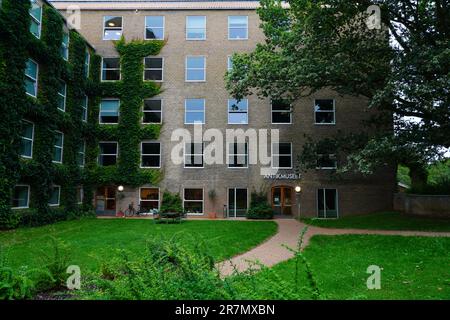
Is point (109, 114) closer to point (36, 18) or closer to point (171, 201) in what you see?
point (171, 201)

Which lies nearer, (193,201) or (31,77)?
(31,77)

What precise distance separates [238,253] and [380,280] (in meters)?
5.08

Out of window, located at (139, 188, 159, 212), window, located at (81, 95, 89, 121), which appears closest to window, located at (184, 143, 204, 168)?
window, located at (139, 188, 159, 212)

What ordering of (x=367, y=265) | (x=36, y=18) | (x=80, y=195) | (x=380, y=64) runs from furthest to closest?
(x=80, y=195) < (x=36, y=18) < (x=380, y=64) < (x=367, y=265)

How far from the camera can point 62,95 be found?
23.2 m

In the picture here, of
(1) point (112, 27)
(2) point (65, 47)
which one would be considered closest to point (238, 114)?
(1) point (112, 27)

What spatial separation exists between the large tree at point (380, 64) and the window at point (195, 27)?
38.0 ft

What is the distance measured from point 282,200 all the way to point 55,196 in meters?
16.1

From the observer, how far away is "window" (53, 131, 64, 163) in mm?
22259

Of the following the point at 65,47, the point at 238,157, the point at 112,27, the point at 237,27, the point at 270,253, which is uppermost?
the point at 112,27

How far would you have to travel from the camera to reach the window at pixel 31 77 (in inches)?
755

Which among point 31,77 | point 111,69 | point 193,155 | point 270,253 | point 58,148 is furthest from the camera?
point 111,69

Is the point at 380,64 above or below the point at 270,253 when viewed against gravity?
above

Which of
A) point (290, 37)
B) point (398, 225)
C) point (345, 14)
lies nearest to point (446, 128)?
point (398, 225)
